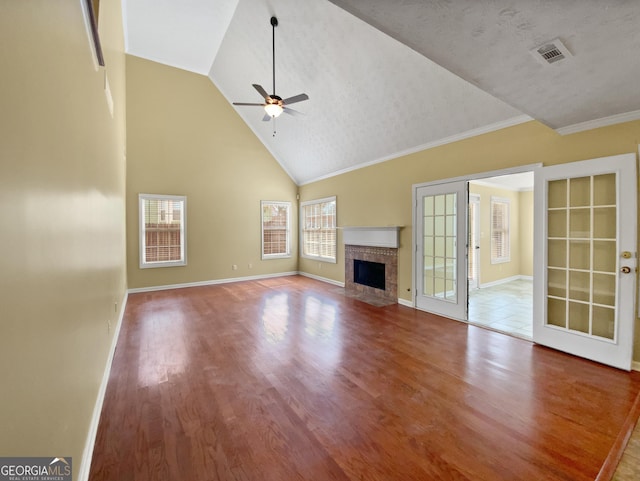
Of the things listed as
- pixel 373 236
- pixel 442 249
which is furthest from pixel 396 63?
pixel 373 236

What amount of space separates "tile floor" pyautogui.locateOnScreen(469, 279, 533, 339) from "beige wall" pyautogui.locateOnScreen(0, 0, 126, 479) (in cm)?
450

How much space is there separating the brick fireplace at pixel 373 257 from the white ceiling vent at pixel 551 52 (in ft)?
11.3

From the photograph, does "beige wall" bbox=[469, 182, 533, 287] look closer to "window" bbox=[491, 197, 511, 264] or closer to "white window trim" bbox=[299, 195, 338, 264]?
"window" bbox=[491, 197, 511, 264]

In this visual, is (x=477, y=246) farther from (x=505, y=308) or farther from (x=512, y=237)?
(x=505, y=308)

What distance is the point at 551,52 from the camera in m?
1.83

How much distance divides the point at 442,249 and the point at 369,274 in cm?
181

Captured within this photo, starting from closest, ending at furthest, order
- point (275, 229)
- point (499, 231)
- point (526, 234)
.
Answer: point (499, 231) < point (526, 234) < point (275, 229)

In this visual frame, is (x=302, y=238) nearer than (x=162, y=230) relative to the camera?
No

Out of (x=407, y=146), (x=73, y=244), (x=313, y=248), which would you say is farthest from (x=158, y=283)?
(x=407, y=146)

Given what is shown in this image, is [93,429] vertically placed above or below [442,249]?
below

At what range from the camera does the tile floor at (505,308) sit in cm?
402

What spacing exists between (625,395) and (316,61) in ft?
17.7

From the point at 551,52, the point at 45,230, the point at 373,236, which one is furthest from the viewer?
the point at 373,236

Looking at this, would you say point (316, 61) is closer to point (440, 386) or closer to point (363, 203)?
point (363, 203)
